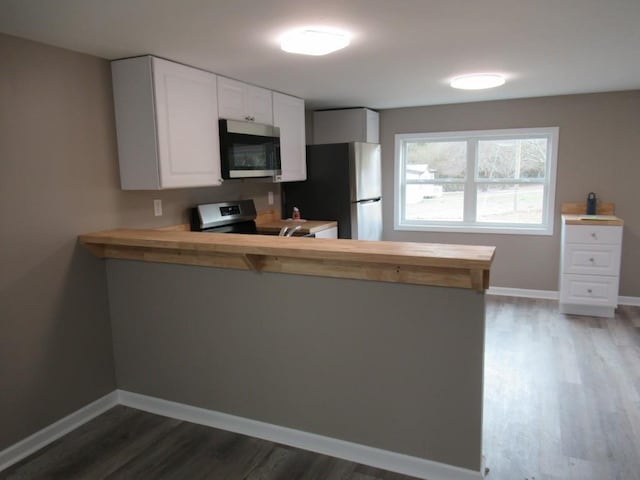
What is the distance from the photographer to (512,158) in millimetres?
5188

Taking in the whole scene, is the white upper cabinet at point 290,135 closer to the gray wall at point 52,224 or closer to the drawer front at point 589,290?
the gray wall at point 52,224

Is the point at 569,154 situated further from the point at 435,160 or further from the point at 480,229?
the point at 435,160

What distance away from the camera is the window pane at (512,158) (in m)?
5.07

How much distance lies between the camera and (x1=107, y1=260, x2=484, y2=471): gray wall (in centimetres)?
211

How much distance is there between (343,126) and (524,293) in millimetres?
2719

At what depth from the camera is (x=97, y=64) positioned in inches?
109

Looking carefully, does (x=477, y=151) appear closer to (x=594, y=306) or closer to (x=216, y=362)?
(x=594, y=306)

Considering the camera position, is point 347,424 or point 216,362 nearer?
point 347,424

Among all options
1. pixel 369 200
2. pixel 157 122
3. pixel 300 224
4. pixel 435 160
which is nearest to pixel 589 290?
pixel 435 160

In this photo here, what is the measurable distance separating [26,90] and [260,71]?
1.43 metres

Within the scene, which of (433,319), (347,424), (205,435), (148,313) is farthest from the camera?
(148,313)

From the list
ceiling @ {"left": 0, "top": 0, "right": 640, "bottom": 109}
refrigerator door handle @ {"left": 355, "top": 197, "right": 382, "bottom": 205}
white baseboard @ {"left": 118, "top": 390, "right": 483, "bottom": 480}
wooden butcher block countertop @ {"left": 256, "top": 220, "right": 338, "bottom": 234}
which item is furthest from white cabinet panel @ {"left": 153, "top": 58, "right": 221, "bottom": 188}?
refrigerator door handle @ {"left": 355, "top": 197, "right": 382, "bottom": 205}

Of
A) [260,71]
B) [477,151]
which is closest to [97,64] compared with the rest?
[260,71]

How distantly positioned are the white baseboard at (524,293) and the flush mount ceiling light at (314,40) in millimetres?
3725
